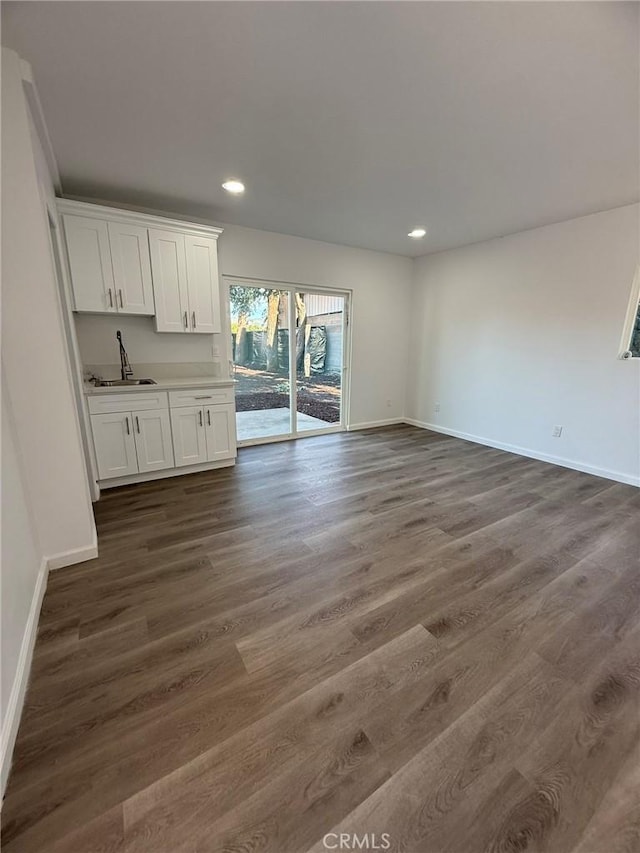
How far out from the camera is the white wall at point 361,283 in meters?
4.11

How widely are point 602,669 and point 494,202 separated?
358 centimetres

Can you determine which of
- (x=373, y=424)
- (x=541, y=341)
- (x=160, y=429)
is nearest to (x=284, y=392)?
(x=373, y=424)

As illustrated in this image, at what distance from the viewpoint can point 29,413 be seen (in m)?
1.91

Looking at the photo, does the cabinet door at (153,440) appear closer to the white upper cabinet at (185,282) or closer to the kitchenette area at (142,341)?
the kitchenette area at (142,341)

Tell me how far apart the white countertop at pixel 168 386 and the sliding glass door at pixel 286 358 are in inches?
26.1

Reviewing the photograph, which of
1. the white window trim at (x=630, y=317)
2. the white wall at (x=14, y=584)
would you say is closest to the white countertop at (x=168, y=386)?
the white wall at (x=14, y=584)

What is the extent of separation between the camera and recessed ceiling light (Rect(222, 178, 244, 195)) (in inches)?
112

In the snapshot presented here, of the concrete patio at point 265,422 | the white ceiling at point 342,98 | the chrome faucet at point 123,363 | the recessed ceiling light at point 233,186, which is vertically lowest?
the concrete patio at point 265,422

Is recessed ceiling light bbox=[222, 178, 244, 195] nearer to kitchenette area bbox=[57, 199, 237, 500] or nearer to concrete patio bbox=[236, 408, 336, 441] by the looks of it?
kitchenette area bbox=[57, 199, 237, 500]

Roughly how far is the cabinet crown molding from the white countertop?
1.45 metres

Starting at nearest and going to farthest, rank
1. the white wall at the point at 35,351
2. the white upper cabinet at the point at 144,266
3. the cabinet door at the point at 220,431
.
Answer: the white wall at the point at 35,351 → the white upper cabinet at the point at 144,266 → the cabinet door at the point at 220,431

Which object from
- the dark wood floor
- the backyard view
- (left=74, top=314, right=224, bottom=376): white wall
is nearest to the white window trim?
the dark wood floor

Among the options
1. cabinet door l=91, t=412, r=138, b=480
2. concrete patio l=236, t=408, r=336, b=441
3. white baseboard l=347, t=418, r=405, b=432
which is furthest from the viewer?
white baseboard l=347, t=418, r=405, b=432

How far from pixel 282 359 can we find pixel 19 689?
12.6ft
